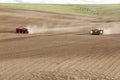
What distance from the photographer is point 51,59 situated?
15.6m

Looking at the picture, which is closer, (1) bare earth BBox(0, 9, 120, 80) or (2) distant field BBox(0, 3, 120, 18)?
(1) bare earth BBox(0, 9, 120, 80)

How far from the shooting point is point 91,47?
19.1 m

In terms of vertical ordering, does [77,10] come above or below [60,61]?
above

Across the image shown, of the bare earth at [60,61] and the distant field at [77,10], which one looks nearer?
the bare earth at [60,61]

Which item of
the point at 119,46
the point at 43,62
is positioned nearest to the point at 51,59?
the point at 43,62

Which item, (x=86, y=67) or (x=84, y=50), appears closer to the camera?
(x=86, y=67)

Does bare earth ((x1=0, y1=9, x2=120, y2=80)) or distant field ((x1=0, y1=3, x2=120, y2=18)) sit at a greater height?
distant field ((x1=0, y1=3, x2=120, y2=18))

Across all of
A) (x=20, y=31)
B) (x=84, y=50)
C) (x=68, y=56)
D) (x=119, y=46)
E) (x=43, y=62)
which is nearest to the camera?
(x=43, y=62)

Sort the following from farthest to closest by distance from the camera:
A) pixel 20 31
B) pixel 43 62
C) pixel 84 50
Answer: pixel 20 31
pixel 84 50
pixel 43 62

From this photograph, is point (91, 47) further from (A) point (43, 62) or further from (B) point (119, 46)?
(A) point (43, 62)

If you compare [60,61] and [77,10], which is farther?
[77,10]

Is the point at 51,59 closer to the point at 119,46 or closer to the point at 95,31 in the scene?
the point at 119,46

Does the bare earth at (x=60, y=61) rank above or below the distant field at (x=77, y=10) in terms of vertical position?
below

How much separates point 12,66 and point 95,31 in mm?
18281
